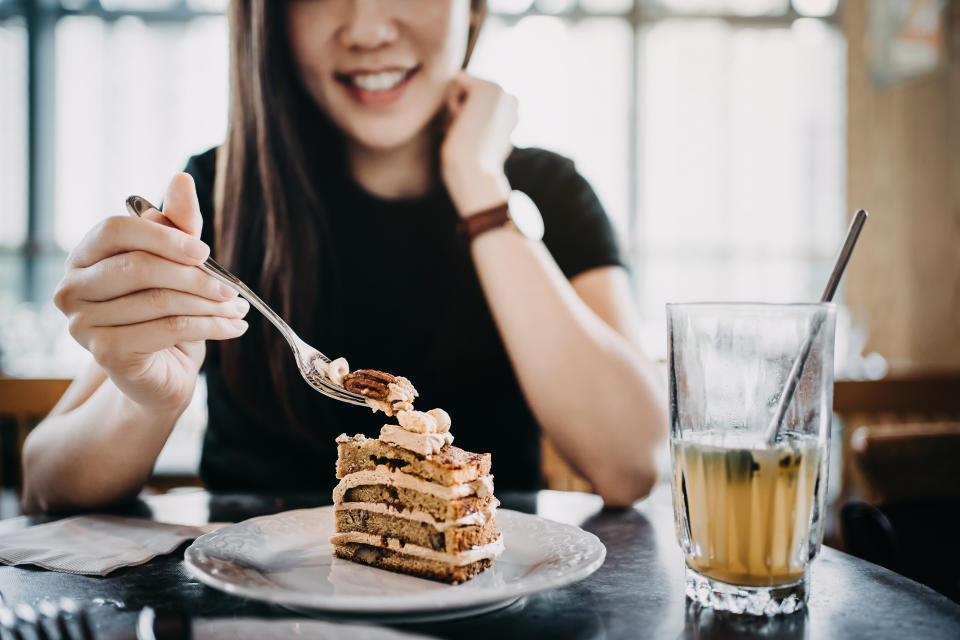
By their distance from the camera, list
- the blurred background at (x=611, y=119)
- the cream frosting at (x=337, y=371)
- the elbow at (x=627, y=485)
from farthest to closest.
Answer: the blurred background at (x=611, y=119), the elbow at (x=627, y=485), the cream frosting at (x=337, y=371)

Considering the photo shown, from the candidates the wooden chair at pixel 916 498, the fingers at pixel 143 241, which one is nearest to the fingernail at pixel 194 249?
the fingers at pixel 143 241

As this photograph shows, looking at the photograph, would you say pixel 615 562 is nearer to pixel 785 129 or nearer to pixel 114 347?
pixel 114 347

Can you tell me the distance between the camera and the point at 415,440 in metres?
1.00

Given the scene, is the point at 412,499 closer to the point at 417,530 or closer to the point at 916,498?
the point at 417,530

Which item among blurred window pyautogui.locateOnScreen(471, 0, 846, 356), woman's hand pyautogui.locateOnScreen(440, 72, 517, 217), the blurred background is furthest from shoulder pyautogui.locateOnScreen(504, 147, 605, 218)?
blurred window pyautogui.locateOnScreen(471, 0, 846, 356)

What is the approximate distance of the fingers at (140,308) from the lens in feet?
3.34

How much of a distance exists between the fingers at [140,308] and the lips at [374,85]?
94 cm

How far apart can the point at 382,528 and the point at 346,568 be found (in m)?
0.07

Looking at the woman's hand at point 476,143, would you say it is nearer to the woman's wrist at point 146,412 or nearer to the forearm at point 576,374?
the forearm at point 576,374

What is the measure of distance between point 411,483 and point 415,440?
6 cm

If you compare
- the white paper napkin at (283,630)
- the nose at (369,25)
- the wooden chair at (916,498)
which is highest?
the nose at (369,25)

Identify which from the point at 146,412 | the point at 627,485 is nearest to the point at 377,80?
the point at 146,412

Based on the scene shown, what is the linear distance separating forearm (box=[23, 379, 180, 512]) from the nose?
37.0 inches

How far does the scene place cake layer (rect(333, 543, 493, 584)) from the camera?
92 cm
